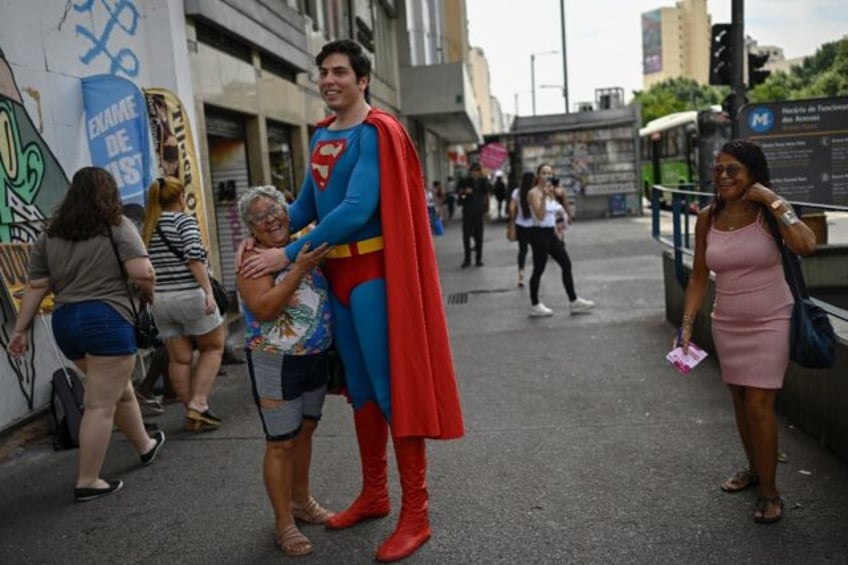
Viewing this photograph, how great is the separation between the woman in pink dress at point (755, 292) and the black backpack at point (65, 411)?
3688 millimetres

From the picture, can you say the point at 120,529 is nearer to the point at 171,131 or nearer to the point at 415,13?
the point at 171,131

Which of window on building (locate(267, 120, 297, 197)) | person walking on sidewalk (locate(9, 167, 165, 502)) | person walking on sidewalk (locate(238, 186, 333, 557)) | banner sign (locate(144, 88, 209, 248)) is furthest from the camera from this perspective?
window on building (locate(267, 120, 297, 197))

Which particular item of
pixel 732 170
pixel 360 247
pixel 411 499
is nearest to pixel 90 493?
pixel 411 499

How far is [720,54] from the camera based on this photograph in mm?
10719

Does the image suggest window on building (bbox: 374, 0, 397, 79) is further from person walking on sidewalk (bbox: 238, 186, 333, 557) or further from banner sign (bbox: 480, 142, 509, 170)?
person walking on sidewalk (bbox: 238, 186, 333, 557)

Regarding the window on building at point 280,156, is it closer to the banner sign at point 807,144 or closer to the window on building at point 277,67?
the window on building at point 277,67

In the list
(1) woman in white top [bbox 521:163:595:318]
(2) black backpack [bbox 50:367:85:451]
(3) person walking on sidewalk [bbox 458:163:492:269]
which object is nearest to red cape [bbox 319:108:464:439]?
(2) black backpack [bbox 50:367:85:451]

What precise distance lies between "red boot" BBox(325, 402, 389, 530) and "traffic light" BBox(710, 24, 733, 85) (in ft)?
29.3

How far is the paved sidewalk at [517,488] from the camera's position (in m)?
3.34

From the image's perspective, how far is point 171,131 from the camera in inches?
263

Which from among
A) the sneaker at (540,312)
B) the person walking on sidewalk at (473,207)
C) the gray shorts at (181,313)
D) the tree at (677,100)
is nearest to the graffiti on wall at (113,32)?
the gray shorts at (181,313)

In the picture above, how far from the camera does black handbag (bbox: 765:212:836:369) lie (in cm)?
340

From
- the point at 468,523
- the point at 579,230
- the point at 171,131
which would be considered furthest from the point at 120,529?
the point at 579,230

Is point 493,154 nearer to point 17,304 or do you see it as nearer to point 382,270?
point 17,304
